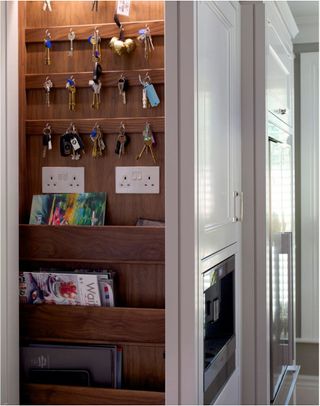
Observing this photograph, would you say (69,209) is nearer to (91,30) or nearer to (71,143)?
(71,143)

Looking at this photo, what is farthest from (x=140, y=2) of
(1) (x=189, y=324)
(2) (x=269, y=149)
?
(1) (x=189, y=324)

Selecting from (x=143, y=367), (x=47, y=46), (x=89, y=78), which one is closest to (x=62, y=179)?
(x=89, y=78)

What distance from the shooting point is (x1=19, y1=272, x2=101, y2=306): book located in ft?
7.14

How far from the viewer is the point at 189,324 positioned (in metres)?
1.68

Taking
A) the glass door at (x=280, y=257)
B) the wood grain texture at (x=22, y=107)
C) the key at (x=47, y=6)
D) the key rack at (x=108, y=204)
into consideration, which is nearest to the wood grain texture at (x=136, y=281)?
the key rack at (x=108, y=204)

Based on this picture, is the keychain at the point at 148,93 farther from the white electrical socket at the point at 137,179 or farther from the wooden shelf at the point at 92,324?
the wooden shelf at the point at 92,324

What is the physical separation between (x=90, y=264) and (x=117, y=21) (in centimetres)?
84

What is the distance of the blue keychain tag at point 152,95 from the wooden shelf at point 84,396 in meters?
0.97

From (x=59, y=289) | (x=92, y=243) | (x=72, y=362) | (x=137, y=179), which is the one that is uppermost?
(x=137, y=179)

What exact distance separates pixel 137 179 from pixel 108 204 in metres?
0.14

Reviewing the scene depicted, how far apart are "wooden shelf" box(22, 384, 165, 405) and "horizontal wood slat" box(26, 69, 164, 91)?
3.40 ft

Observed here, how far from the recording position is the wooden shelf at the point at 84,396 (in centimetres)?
215

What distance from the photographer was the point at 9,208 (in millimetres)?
2146

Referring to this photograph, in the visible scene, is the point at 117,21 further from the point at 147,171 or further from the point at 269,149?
the point at 269,149
